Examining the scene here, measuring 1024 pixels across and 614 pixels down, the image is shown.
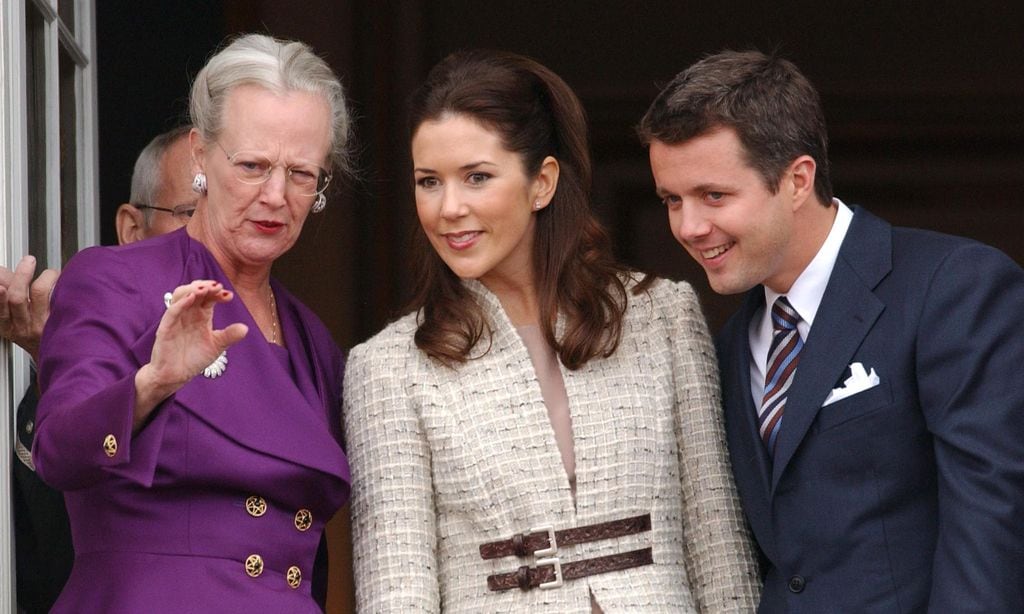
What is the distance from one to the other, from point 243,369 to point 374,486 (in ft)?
1.01

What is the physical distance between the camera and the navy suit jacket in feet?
8.53

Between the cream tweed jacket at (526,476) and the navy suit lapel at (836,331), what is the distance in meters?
0.25

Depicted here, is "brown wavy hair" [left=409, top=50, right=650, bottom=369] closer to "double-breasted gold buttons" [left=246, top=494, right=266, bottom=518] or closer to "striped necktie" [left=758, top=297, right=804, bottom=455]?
"striped necktie" [left=758, top=297, right=804, bottom=455]

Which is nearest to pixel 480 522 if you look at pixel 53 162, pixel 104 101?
pixel 53 162

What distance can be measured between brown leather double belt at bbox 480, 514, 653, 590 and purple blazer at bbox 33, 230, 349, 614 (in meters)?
0.30

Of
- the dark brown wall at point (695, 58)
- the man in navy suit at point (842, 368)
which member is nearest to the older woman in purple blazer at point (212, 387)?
the man in navy suit at point (842, 368)

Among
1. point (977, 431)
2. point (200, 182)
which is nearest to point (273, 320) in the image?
point (200, 182)

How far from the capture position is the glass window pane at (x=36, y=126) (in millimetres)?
3115

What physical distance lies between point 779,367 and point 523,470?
459 mm

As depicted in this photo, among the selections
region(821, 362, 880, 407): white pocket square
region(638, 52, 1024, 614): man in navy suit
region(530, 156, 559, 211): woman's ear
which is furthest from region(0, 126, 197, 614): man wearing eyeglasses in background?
region(821, 362, 880, 407): white pocket square

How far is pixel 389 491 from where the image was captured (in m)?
2.95

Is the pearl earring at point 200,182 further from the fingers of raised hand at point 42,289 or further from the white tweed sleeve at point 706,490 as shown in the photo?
the white tweed sleeve at point 706,490

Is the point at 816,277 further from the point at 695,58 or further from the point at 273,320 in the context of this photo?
the point at 695,58

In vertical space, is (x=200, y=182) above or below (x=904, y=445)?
above
